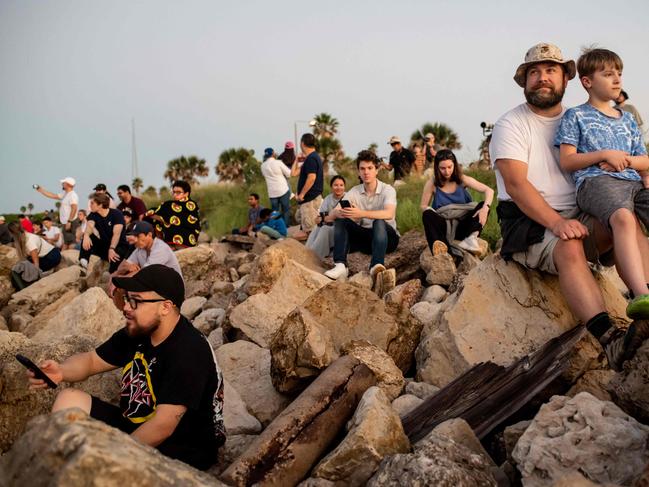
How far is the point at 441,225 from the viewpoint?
9.06 m

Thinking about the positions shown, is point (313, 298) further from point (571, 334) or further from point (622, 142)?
point (622, 142)

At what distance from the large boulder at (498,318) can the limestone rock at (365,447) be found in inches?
47.5

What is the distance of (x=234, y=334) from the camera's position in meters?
7.15

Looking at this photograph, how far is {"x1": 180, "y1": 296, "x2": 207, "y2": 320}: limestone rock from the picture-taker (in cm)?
981

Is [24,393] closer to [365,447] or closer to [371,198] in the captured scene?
[365,447]

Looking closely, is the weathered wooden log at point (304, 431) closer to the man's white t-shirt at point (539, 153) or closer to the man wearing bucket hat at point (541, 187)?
the man wearing bucket hat at point (541, 187)

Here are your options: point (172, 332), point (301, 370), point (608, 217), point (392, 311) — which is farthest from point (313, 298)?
point (608, 217)

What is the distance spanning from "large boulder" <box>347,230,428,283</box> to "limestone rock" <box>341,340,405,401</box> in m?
4.10

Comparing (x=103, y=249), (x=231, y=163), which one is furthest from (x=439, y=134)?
(x=103, y=249)

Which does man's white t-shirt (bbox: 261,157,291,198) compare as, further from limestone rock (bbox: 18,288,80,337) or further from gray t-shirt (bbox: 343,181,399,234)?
gray t-shirt (bbox: 343,181,399,234)

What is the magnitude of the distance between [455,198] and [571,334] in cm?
477

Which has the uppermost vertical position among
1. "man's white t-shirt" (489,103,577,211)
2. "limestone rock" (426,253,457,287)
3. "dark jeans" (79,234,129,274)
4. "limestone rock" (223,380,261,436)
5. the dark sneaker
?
"man's white t-shirt" (489,103,577,211)

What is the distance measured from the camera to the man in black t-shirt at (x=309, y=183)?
41.7 ft

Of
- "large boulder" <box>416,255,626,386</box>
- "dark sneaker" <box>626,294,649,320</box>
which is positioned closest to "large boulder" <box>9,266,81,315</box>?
"large boulder" <box>416,255,626,386</box>
